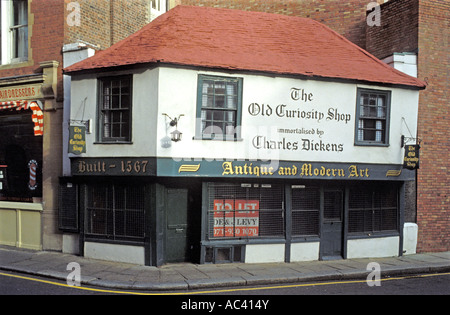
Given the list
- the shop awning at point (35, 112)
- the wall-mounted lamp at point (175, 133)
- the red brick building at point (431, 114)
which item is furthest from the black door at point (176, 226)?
the red brick building at point (431, 114)

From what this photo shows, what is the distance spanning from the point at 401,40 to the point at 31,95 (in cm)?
1243

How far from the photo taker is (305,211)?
1188 cm

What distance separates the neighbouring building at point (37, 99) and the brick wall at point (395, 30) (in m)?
9.52

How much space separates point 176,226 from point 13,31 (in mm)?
8785

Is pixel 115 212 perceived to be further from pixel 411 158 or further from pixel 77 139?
pixel 411 158

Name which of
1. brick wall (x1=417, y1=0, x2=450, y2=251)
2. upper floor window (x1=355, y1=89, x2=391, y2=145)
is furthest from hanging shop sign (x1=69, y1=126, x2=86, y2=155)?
brick wall (x1=417, y1=0, x2=450, y2=251)

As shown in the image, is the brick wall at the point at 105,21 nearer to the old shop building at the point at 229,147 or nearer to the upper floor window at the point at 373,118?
the old shop building at the point at 229,147

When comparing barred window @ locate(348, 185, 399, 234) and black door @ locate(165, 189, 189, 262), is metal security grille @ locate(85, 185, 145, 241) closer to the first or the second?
black door @ locate(165, 189, 189, 262)

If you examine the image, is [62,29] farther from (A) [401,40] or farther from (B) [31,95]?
(A) [401,40]

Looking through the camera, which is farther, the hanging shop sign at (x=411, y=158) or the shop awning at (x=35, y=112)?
the shop awning at (x=35, y=112)

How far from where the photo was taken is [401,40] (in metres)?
13.9

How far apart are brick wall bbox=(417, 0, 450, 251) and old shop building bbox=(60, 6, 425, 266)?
3.61 feet

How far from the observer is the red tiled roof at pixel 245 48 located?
35.2 feet
